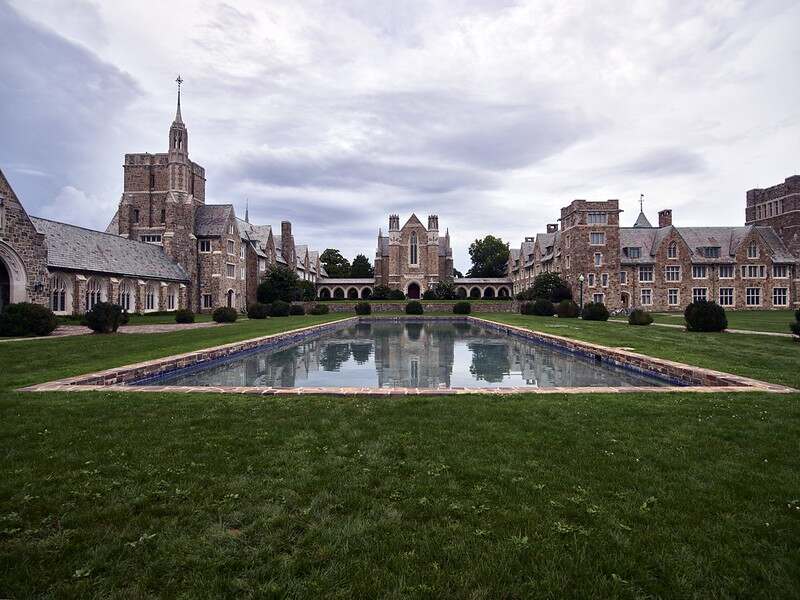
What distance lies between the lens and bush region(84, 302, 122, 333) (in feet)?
64.8

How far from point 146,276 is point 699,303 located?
126 feet

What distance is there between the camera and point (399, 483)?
3.95 m

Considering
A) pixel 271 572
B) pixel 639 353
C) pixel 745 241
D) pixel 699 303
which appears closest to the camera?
pixel 271 572

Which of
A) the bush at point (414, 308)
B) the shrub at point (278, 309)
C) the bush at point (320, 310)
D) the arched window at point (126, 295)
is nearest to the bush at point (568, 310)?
the bush at point (414, 308)

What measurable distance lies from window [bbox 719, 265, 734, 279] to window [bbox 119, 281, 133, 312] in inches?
2245

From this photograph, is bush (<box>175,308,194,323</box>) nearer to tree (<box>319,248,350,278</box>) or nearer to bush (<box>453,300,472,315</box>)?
bush (<box>453,300,472,315</box>)

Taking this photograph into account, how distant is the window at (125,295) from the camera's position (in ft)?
112

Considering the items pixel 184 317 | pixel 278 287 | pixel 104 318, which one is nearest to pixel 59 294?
pixel 184 317

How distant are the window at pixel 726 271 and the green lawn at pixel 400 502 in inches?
1960

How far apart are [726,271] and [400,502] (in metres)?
55.9

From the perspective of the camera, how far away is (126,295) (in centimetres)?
3506

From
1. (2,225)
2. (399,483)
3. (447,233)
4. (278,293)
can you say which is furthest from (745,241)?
(2,225)

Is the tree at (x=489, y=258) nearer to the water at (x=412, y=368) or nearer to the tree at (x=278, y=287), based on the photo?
the tree at (x=278, y=287)

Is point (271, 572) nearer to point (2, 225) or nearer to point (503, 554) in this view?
point (503, 554)
